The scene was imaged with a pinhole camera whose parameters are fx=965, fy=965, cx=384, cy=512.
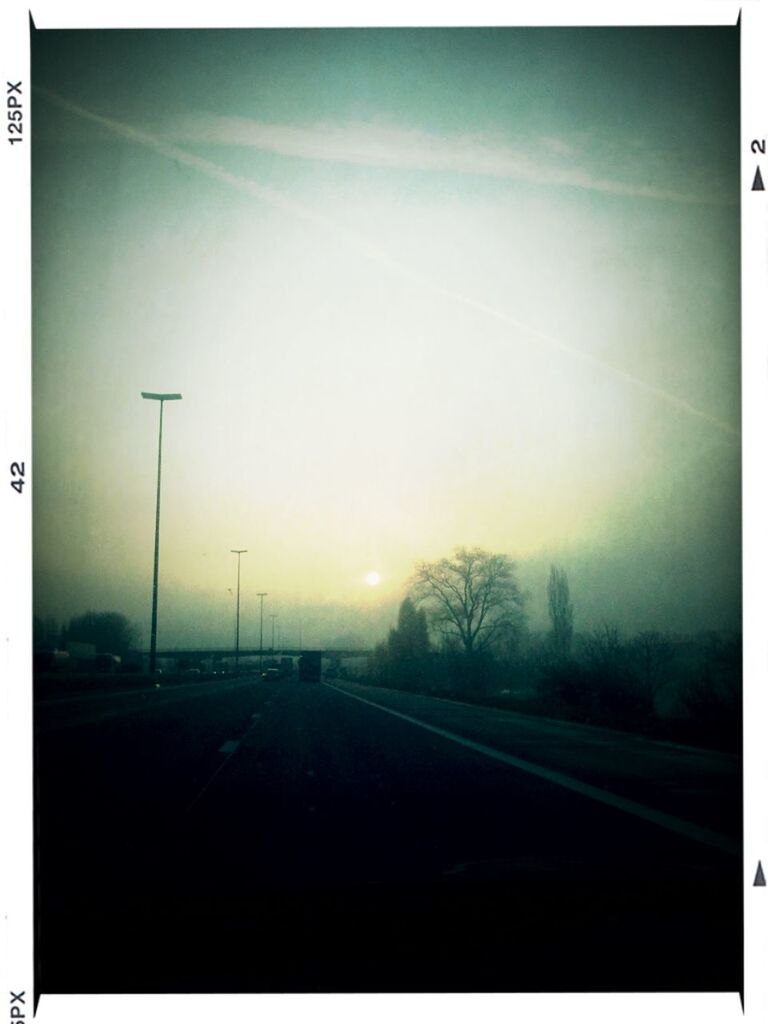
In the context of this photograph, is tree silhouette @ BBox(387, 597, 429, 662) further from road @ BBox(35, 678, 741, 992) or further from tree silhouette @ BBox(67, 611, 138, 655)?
road @ BBox(35, 678, 741, 992)

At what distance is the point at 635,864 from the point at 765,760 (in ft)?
9.38

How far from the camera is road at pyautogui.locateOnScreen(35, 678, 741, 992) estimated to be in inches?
175

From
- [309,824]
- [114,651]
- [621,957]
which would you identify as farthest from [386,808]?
[114,651]

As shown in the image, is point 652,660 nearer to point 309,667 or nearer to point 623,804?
point 623,804

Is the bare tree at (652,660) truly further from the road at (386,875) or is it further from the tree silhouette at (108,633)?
the tree silhouette at (108,633)

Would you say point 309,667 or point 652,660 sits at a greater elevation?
point 652,660

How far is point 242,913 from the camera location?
550cm

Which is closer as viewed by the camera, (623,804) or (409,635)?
(623,804)

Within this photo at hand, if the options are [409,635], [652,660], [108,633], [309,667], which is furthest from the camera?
[309,667]

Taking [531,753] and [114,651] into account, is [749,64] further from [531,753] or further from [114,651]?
[114,651]

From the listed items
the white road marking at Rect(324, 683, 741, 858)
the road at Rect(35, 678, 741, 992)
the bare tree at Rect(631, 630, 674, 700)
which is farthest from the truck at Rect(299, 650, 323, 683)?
the road at Rect(35, 678, 741, 992)

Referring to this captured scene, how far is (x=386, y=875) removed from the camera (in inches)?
254

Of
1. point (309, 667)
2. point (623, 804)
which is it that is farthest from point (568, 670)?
point (309, 667)

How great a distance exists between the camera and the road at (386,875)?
4.45m
